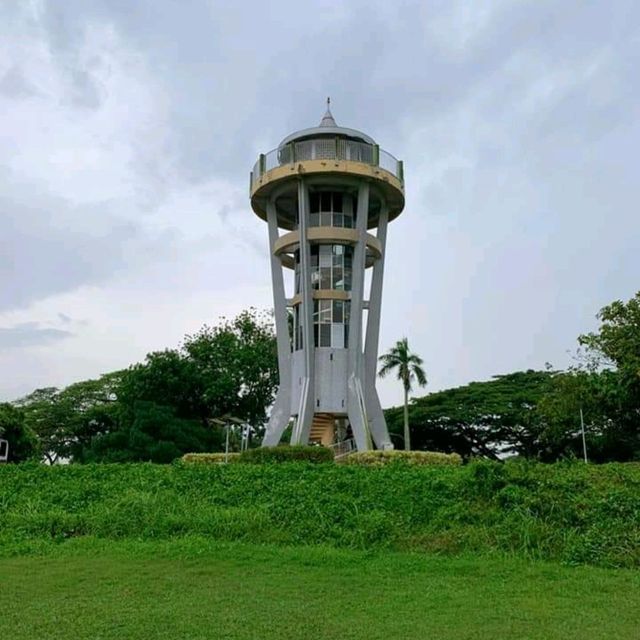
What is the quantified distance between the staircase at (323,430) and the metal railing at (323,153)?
901cm

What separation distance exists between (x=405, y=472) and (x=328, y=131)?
15.8m

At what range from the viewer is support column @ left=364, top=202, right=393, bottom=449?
25.0 meters

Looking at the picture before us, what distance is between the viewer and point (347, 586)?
679 centimetres

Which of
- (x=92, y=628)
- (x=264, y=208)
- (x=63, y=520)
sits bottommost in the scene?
(x=92, y=628)

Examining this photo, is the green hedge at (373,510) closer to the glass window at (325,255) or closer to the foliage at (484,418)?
the glass window at (325,255)

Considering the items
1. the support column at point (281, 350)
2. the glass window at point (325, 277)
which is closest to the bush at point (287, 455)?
the support column at point (281, 350)

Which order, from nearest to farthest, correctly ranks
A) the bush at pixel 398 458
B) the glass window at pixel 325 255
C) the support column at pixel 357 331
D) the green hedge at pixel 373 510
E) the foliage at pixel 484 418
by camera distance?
the green hedge at pixel 373 510 < the bush at pixel 398 458 < the support column at pixel 357 331 < the glass window at pixel 325 255 < the foliage at pixel 484 418

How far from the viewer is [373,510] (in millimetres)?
10219

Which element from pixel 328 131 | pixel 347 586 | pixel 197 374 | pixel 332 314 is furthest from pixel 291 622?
pixel 197 374

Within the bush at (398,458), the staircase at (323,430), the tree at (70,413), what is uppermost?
the tree at (70,413)

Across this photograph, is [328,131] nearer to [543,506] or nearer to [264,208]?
[264,208]

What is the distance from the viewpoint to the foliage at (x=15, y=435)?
2959 centimetres

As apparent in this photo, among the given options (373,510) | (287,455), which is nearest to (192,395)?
(287,455)

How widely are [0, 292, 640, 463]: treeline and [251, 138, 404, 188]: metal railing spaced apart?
28.2 feet
